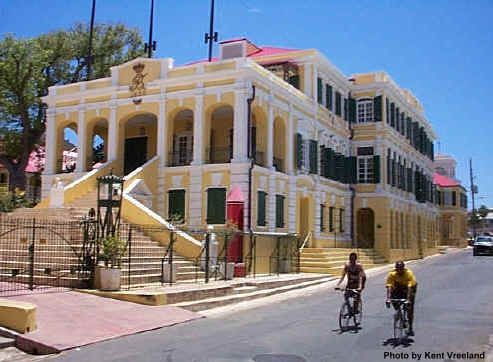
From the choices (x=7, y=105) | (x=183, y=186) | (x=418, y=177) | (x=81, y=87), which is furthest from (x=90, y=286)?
(x=418, y=177)

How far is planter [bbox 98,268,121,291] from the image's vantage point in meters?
15.7

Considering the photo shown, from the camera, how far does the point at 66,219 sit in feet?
67.4

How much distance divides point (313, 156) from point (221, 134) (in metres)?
4.89

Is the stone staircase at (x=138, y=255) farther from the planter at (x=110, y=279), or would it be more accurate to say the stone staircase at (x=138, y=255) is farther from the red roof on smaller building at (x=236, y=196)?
the red roof on smaller building at (x=236, y=196)

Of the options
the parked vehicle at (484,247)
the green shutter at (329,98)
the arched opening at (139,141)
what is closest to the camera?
the arched opening at (139,141)

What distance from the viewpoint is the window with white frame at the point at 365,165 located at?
37.3m

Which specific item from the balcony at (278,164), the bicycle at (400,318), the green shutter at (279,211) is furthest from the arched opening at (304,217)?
the bicycle at (400,318)

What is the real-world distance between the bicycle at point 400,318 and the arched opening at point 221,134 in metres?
17.9

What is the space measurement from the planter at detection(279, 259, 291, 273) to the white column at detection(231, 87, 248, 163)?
15.2ft

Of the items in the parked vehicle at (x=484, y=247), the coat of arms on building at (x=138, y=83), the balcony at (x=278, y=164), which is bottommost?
the parked vehicle at (x=484, y=247)

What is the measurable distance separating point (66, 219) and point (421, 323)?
40.7 feet

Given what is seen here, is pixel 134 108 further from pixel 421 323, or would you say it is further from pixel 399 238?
pixel 399 238

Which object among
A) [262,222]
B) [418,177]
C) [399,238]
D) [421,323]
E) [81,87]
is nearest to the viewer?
[421,323]

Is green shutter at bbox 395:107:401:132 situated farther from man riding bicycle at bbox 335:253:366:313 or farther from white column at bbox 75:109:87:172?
man riding bicycle at bbox 335:253:366:313
